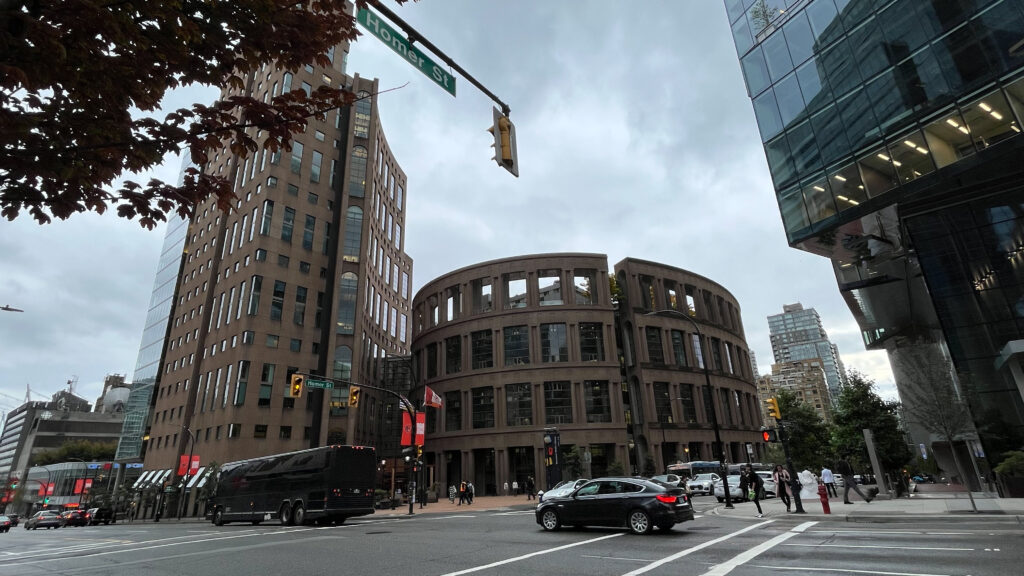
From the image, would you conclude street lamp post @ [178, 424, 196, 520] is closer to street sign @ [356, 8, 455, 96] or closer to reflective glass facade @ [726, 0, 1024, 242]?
street sign @ [356, 8, 455, 96]

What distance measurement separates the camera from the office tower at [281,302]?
5181 cm

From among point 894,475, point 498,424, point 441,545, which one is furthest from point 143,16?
point 498,424

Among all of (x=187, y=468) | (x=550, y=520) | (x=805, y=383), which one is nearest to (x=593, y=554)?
(x=550, y=520)

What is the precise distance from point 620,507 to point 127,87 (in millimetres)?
14516

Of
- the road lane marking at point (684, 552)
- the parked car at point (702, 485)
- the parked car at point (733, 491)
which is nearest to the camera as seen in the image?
the road lane marking at point (684, 552)

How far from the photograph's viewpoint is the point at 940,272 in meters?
26.7

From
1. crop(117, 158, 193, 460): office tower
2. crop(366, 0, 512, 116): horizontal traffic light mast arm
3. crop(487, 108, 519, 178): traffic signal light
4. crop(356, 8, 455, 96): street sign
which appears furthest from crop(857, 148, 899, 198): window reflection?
crop(117, 158, 193, 460): office tower

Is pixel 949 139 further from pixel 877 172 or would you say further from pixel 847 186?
pixel 847 186

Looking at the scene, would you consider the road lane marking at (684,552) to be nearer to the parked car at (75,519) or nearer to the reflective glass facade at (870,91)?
the reflective glass facade at (870,91)

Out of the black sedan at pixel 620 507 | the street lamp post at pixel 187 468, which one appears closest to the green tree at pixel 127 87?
the black sedan at pixel 620 507

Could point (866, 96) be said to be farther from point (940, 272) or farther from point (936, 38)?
point (940, 272)

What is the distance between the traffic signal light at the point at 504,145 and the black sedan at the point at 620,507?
1015 centimetres

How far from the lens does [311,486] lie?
75.3ft

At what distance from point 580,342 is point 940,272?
3420 cm
